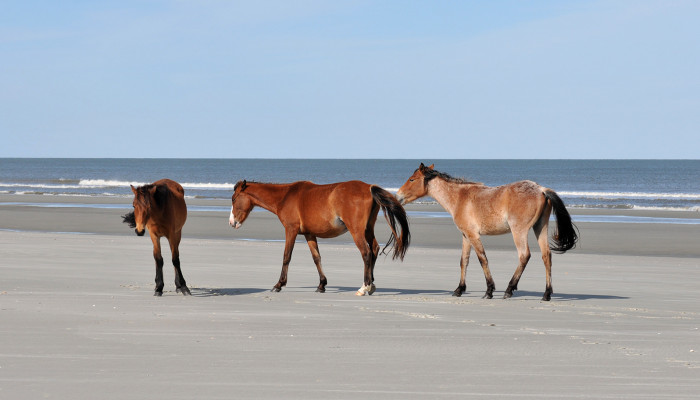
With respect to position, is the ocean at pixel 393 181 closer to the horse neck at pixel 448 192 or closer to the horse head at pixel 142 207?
the horse neck at pixel 448 192

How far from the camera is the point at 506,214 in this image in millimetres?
10820

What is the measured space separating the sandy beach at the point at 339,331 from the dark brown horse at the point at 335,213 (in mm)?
586

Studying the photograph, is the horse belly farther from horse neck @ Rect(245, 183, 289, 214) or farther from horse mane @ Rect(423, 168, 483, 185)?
horse mane @ Rect(423, 168, 483, 185)

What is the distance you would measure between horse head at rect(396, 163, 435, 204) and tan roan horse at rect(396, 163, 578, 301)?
0.22 metres

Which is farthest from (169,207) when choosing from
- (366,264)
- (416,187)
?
(416,187)

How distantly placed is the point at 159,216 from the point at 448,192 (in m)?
3.87

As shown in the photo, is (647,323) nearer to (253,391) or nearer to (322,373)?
(322,373)

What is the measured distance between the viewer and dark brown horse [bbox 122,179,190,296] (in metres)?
10.4

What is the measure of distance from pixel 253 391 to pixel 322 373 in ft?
2.40

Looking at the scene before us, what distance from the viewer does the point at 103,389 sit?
18.1 ft

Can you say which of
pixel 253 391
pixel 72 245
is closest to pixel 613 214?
pixel 72 245

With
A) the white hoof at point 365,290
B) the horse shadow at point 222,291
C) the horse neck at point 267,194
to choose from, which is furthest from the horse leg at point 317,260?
the horse shadow at point 222,291

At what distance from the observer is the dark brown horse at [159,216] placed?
10430mm

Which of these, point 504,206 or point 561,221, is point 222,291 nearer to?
point 504,206
